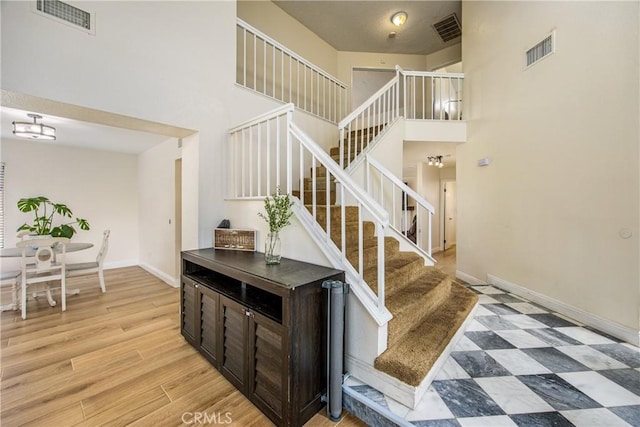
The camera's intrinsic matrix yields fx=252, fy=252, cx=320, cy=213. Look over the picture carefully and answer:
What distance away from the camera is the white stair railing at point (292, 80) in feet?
13.0

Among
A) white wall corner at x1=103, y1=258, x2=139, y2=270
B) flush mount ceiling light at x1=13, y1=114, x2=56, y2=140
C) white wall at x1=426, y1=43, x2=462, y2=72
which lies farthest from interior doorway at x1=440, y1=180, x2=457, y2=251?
flush mount ceiling light at x1=13, y1=114, x2=56, y2=140

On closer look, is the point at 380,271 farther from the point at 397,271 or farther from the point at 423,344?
the point at 397,271

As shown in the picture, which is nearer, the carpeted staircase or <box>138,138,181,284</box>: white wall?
the carpeted staircase

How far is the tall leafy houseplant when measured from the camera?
3.92 metres

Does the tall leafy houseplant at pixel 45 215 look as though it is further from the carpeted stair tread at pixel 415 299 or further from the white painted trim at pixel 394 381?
the carpeted stair tread at pixel 415 299

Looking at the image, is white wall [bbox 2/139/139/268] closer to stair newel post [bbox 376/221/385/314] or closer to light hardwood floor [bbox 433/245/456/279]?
stair newel post [bbox 376/221/385/314]

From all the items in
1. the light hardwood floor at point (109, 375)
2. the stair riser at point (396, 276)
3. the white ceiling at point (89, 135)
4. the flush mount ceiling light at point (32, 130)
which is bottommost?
the light hardwood floor at point (109, 375)

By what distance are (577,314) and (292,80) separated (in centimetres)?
508

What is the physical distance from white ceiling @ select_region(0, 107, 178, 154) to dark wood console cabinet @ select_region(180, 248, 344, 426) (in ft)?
10.7

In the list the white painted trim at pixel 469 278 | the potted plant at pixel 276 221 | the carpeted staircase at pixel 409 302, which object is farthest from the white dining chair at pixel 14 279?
the white painted trim at pixel 469 278

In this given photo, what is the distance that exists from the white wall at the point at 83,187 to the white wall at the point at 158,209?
301 millimetres

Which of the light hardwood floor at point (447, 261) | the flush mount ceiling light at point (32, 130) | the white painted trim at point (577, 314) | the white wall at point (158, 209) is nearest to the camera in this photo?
the white painted trim at point (577, 314)

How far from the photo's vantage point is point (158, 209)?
482 centimetres

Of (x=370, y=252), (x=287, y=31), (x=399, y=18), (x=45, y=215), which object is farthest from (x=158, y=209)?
(x=399, y=18)
